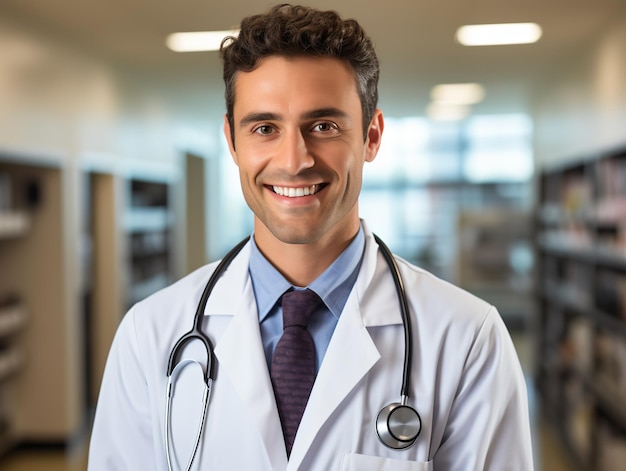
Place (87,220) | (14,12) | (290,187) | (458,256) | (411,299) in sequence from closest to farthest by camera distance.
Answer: (290,187) < (411,299) < (14,12) < (87,220) < (458,256)

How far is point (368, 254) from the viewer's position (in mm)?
1281

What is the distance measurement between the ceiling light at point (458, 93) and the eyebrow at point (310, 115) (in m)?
5.55

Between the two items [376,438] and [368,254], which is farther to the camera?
[368,254]

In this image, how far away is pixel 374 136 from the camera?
1267mm

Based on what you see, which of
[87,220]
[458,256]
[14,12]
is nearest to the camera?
[14,12]

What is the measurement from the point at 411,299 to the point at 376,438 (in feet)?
0.82

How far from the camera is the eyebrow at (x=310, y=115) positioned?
3.55 feet

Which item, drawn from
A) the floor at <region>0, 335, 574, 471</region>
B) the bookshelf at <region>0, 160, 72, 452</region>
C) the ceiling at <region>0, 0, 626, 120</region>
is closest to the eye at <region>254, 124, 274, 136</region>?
the ceiling at <region>0, 0, 626, 120</region>

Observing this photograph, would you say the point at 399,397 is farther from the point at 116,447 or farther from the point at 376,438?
the point at 116,447

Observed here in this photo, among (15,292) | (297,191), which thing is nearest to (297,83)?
(297,191)

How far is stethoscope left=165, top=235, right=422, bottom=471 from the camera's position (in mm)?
1113

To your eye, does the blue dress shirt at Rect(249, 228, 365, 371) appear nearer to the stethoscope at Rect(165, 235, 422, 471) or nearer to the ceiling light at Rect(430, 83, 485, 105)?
the stethoscope at Rect(165, 235, 422, 471)

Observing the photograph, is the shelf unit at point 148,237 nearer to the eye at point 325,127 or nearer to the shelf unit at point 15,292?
the shelf unit at point 15,292

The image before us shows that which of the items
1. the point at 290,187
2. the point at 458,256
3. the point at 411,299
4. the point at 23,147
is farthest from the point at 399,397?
the point at 458,256
